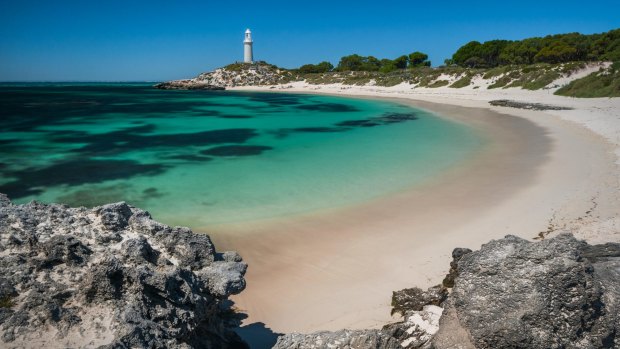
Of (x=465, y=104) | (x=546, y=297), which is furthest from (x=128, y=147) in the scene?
(x=465, y=104)

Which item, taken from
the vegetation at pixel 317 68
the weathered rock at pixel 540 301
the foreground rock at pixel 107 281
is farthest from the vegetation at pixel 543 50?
the foreground rock at pixel 107 281

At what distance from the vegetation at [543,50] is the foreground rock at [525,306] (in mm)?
53326

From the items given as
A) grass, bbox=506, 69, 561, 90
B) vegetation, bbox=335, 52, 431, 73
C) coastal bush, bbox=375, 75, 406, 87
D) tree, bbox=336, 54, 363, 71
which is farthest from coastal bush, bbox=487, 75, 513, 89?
tree, bbox=336, 54, 363, 71

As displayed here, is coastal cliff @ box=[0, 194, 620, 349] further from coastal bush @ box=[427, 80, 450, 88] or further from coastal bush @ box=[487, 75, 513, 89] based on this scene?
coastal bush @ box=[427, 80, 450, 88]

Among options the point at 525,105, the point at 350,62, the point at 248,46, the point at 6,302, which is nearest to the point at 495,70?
the point at 525,105

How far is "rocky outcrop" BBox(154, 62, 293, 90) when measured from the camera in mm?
94875

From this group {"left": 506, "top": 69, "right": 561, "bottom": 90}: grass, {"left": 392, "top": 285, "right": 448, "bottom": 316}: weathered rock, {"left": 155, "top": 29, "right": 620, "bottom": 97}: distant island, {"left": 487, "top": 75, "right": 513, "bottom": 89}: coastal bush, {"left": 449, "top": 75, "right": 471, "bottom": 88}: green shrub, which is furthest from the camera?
{"left": 449, "top": 75, "right": 471, "bottom": 88}: green shrub

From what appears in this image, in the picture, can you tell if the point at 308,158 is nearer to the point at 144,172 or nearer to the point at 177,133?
the point at 144,172

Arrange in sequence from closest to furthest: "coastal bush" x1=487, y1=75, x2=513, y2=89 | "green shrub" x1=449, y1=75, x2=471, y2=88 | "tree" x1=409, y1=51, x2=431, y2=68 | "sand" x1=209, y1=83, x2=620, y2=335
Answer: "sand" x1=209, y1=83, x2=620, y2=335 < "coastal bush" x1=487, y1=75, x2=513, y2=89 < "green shrub" x1=449, y1=75, x2=471, y2=88 < "tree" x1=409, y1=51, x2=431, y2=68

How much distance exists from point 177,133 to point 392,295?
890 inches

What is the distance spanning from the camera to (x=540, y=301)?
3.35 metres

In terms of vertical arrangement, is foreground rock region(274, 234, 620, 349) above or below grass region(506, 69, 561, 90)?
below

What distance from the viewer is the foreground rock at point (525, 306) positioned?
3314 mm

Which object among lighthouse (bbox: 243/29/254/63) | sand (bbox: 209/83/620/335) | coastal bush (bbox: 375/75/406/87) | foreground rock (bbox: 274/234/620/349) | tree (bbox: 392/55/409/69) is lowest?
sand (bbox: 209/83/620/335)
